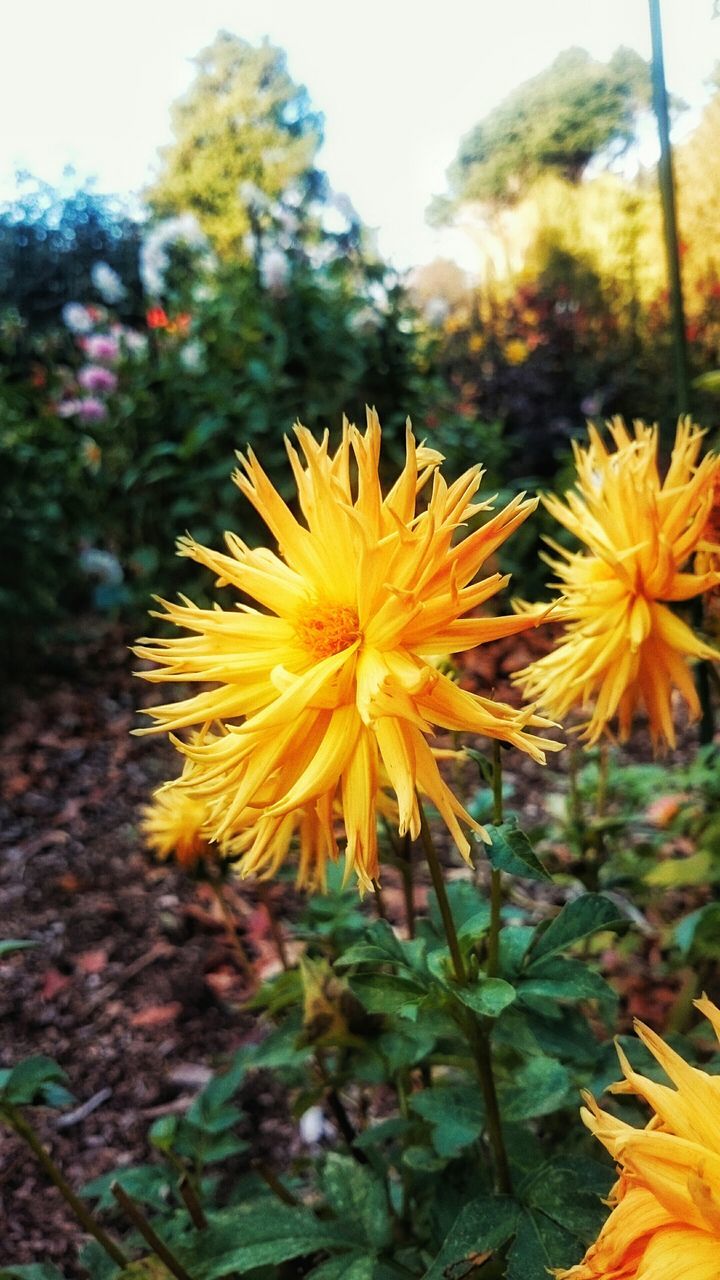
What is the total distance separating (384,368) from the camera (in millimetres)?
2902

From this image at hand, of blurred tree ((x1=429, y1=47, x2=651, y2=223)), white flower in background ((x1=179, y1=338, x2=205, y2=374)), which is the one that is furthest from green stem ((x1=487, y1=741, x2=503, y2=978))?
white flower in background ((x1=179, y1=338, x2=205, y2=374))

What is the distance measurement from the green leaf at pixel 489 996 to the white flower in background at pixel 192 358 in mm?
2703

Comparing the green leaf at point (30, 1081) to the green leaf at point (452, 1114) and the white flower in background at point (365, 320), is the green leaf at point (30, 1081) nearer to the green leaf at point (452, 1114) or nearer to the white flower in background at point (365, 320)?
the green leaf at point (452, 1114)

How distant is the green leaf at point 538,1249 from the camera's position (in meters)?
0.55

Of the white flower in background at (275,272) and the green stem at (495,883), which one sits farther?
the white flower in background at (275,272)

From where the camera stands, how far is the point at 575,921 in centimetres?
65

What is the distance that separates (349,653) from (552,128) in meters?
3.41

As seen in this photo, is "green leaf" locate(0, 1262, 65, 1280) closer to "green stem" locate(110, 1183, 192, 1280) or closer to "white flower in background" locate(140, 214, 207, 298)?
"green stem" locate(110, 1183, 192, 1280)

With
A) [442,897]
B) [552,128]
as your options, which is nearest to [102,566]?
[552,128]

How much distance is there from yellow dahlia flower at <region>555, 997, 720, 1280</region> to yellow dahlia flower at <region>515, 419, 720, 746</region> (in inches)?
12.6

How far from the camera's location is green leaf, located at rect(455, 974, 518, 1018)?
54cm

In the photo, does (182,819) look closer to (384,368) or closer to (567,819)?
(567,819)

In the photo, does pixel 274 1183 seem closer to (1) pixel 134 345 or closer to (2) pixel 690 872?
(2) pixel 690 872

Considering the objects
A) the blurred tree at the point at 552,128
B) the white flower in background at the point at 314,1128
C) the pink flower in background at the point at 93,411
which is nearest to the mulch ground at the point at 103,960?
the white flower in background at the point at 314,1128
